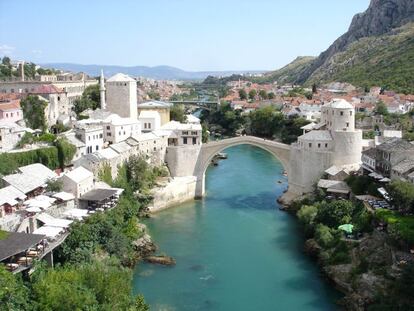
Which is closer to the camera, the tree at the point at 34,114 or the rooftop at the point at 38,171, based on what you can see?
the rooftop at the point at 38,171

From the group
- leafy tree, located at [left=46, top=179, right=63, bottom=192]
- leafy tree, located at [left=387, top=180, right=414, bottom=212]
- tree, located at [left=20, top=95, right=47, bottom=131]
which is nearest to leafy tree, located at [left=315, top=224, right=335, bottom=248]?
leafy tree, located at [left=387, top=180, right=414, bottom=212]

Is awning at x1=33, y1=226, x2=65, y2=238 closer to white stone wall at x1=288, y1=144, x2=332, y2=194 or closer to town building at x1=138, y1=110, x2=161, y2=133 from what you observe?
white stone wall at x1=288, y1=144, x2=332, y2=194

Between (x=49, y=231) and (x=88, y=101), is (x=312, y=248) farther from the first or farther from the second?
(x=88, y=101)

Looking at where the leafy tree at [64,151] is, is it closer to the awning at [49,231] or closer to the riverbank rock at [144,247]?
the riverbank rock at [144,247]

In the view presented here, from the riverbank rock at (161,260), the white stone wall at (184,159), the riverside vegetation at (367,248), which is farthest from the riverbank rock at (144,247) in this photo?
the white stone wall at (184,159)

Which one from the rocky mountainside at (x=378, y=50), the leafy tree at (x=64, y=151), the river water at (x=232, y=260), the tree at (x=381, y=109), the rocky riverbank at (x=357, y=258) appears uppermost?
the rocky mountainside at (x=378, y=50)

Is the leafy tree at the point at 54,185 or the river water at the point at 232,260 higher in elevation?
the leafy tree at the point at 54,185

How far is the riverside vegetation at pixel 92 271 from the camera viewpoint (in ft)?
42.1

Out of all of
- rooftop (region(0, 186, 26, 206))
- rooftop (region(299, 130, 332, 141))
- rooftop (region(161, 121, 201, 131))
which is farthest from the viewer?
rooftop (region(161, 121, 201, 131))

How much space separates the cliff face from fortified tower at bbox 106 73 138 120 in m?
53.9

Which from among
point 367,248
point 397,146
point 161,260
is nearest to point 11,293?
point 161,260

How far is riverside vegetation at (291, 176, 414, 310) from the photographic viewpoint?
14.6 meters

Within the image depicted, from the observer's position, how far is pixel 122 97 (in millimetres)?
31703

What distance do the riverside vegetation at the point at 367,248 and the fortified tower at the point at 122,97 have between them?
14.4 meters
